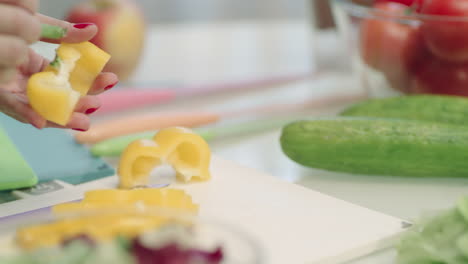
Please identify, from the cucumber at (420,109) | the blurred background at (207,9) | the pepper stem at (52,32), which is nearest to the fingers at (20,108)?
the pepper stem at (52,32)

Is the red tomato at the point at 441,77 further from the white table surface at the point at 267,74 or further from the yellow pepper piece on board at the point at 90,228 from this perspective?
the yellow pepper piece on board at the point at 90,228

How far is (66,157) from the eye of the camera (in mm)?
1109

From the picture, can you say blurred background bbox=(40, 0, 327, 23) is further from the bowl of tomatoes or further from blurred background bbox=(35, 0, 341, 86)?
the bowl of tomatoes

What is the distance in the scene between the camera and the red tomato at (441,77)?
124 cm

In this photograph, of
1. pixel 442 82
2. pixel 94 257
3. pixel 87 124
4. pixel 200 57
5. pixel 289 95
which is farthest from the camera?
pixel 200 57

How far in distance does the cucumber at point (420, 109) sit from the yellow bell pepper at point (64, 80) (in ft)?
1.50

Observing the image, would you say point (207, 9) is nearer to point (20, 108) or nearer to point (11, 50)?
point (20, 108)

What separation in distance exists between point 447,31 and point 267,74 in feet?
2.30

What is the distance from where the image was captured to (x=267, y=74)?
1848 mm

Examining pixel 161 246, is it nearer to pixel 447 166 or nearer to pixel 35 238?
pixel 35 238

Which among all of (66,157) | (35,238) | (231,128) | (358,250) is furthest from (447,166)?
(35,238)

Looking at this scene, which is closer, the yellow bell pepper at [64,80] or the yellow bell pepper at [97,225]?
the yellow bell pepper at [97,225]

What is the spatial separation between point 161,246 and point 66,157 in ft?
2.21

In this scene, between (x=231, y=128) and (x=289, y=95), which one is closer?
(x=231, y=128)
